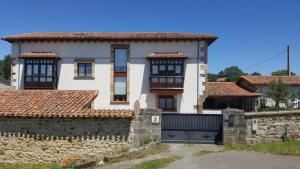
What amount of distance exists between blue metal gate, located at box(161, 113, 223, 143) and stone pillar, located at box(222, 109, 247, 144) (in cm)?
56

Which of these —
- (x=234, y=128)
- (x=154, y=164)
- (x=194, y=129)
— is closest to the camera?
(x=154, y=164)

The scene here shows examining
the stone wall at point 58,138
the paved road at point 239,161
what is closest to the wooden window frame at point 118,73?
the stone wall at point 58,138

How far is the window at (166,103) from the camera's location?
2627 cm

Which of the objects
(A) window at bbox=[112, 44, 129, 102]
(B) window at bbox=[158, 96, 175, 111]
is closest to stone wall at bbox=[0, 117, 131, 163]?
(B) window at bbox=[158, 96, 175, 111]

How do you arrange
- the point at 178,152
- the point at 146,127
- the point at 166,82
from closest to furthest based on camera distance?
1. the point at 178,152
2. the point at 146,127
3. the point at 166,82

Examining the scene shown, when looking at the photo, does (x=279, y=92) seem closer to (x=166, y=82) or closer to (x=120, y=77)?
(x=166, y=82)

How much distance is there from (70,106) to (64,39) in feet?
43.3

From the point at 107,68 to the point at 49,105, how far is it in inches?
479

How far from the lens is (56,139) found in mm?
13930

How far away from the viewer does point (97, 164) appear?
1098 cm

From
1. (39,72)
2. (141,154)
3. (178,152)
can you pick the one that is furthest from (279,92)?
(39,72)

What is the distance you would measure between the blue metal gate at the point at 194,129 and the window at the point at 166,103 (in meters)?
9.49

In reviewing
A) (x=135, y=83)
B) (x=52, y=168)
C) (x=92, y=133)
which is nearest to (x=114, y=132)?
(x=92, y=133)

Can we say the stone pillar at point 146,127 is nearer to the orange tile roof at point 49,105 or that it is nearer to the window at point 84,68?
the orange tile roof at point 49,105
